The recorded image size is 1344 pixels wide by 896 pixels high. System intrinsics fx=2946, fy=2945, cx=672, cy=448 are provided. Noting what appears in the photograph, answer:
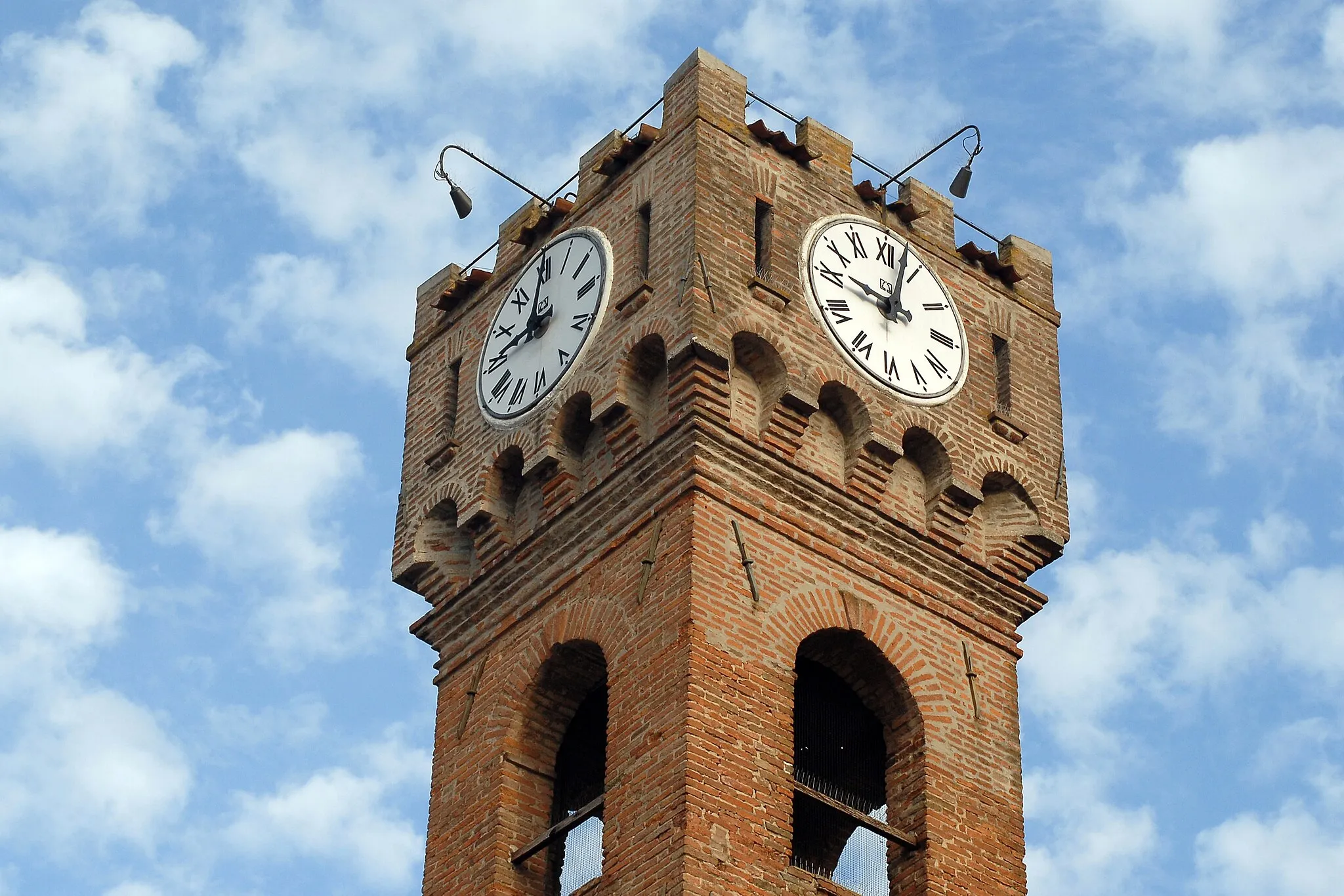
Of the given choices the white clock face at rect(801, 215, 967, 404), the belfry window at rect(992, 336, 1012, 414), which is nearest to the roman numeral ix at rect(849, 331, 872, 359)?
the white clock face at rect(801, 215, 967, 404)

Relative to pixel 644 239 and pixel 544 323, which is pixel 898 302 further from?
pixel 544 323

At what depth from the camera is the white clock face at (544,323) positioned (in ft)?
120

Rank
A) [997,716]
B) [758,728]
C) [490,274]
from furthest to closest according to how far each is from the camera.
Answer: [490,274]
[997,716]
[758,728]

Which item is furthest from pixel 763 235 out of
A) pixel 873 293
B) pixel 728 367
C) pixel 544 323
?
pixel 544 323

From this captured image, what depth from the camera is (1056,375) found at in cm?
3859

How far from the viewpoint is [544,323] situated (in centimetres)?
3731

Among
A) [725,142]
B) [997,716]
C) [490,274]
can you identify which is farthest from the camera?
[490,274]

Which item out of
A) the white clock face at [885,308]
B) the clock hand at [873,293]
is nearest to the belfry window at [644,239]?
the white clock face at [885,308]

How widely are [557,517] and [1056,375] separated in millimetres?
7460

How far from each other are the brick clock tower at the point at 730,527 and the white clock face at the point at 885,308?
4 cm

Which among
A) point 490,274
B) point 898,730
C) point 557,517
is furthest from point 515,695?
point 490,274

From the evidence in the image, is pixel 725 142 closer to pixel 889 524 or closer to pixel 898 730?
pixel 889 524

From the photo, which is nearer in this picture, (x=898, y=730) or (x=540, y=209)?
(x=898, y=730)

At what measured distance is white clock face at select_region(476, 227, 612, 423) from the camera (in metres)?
36.5
